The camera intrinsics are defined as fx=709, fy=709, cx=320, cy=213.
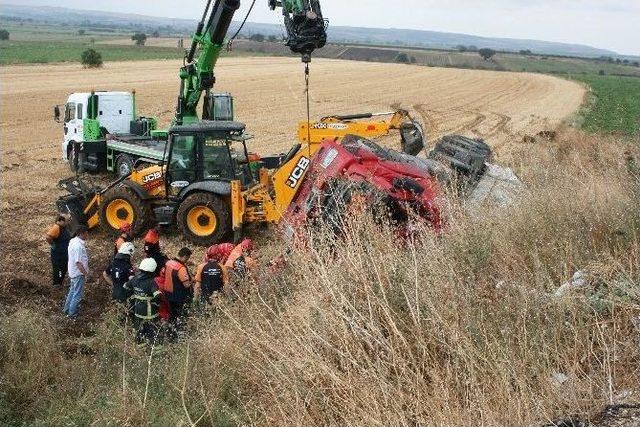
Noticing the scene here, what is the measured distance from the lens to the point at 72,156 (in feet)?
62.3

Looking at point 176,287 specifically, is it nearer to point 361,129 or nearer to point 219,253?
A: point 219,253

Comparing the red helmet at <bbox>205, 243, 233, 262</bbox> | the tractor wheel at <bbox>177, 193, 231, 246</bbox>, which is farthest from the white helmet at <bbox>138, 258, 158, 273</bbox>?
the tractor wheel at <bbox>177, 193, 231, 246</bbox>

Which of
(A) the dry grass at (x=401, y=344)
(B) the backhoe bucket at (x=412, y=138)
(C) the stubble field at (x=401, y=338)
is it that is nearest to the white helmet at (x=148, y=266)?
(C) the stubble field at (x=401, y=338)

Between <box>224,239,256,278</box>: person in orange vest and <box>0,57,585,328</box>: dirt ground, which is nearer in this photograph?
<box>224,239,256,278</box>: person in orange vest

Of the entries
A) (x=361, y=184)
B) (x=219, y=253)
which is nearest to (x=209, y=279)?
(x=219, y=253)

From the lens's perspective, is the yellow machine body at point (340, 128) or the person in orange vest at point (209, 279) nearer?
the person in orange vest at point (209, 279)

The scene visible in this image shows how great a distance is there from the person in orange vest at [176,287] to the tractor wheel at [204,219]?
3.54 meters

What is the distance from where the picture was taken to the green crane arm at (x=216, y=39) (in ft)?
37.4

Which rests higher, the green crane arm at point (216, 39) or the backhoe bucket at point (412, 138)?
the green crane arm at point (216, 39)

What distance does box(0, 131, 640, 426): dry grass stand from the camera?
4793 millimetres

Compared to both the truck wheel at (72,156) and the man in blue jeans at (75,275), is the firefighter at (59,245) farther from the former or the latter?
the truck wheel at (72,156)

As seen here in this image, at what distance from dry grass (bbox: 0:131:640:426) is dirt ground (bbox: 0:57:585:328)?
3.85 meters

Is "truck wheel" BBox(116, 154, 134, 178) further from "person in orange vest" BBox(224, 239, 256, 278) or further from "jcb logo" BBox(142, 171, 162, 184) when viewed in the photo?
"person in orange vest" BBox(224, 239, 256, 278)

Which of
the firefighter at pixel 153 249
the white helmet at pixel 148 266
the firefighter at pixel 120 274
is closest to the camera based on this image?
the white helmet at pixel 148 266
